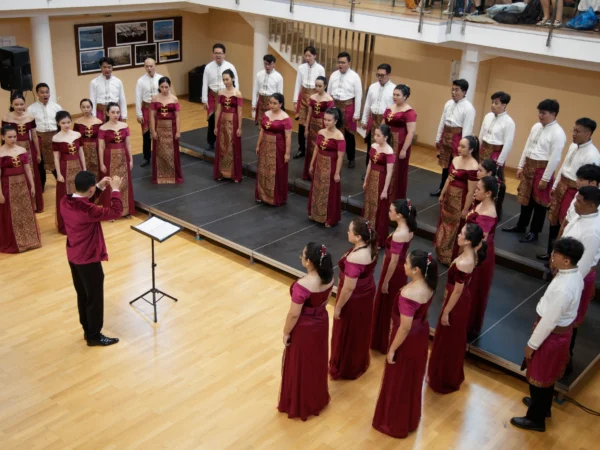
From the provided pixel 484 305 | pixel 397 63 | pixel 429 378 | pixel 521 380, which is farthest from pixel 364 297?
pixel 397 63

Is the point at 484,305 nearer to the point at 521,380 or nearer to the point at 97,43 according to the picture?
the point at 521,380

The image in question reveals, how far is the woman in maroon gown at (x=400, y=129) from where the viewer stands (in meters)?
7.54

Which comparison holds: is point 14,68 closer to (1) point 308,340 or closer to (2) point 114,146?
(2) point 114,146

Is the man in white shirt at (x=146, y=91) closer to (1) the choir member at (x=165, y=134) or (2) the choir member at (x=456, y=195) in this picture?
(1) the choir member at (x=165, y=134)

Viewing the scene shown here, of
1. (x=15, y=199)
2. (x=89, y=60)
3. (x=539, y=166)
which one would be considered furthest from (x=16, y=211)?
(x=89, y=60)

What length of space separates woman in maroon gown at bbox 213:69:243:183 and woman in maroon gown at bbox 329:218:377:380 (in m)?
4.12

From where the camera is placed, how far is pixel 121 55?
506 inches

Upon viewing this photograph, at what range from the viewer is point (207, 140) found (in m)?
10.3

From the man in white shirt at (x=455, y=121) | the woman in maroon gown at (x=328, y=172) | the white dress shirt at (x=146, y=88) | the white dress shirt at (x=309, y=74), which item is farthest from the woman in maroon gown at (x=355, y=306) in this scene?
the white dress shirt at (x=146, y=88)

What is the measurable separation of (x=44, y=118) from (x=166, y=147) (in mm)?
1544

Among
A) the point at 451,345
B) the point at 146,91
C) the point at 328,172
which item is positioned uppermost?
the point at 146,91

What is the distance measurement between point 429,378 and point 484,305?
2.84 ft

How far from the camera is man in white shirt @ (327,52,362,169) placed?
891 cm

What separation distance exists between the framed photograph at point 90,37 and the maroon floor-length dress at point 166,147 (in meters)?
4.53
